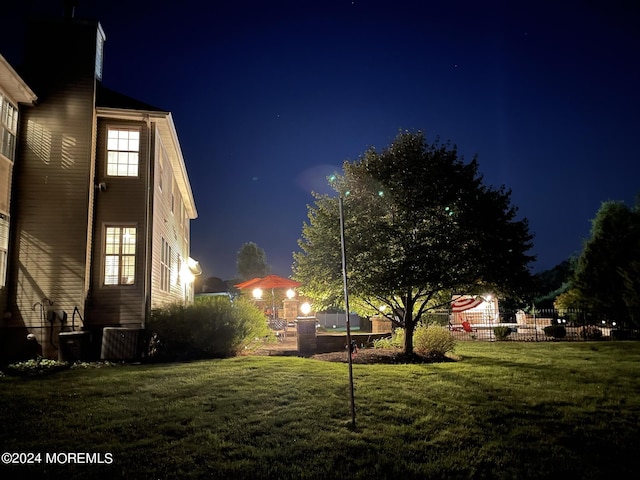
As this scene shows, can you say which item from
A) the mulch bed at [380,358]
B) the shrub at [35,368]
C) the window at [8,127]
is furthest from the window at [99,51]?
the mulch bed at [380,358]

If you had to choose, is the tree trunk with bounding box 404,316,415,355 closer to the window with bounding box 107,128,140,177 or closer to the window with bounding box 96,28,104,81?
the window with bounding box 107,128,140,177

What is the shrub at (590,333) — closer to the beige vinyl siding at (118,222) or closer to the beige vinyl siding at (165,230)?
the beige vinyl siding at (165,230)

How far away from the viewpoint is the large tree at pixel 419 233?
11.5 meters

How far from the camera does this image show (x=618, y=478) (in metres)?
4.39

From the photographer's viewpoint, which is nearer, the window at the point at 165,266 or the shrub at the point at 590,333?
the window at the point at 165,266

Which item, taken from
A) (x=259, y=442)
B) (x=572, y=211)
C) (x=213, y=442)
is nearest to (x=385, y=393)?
(x=259, y=442)

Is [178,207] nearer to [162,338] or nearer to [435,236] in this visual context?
[162,338]

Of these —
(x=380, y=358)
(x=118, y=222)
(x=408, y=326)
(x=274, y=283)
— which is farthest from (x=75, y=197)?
(x=408, y=326)

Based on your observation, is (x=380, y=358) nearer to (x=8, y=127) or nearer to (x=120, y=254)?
(x=120, y=254)

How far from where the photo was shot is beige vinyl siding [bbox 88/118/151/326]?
11.9 meters

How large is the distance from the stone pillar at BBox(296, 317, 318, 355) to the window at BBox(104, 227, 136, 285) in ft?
17.9

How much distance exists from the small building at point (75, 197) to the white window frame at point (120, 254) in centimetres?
3

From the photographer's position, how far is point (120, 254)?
12.4m

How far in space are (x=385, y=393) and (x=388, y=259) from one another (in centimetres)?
502
